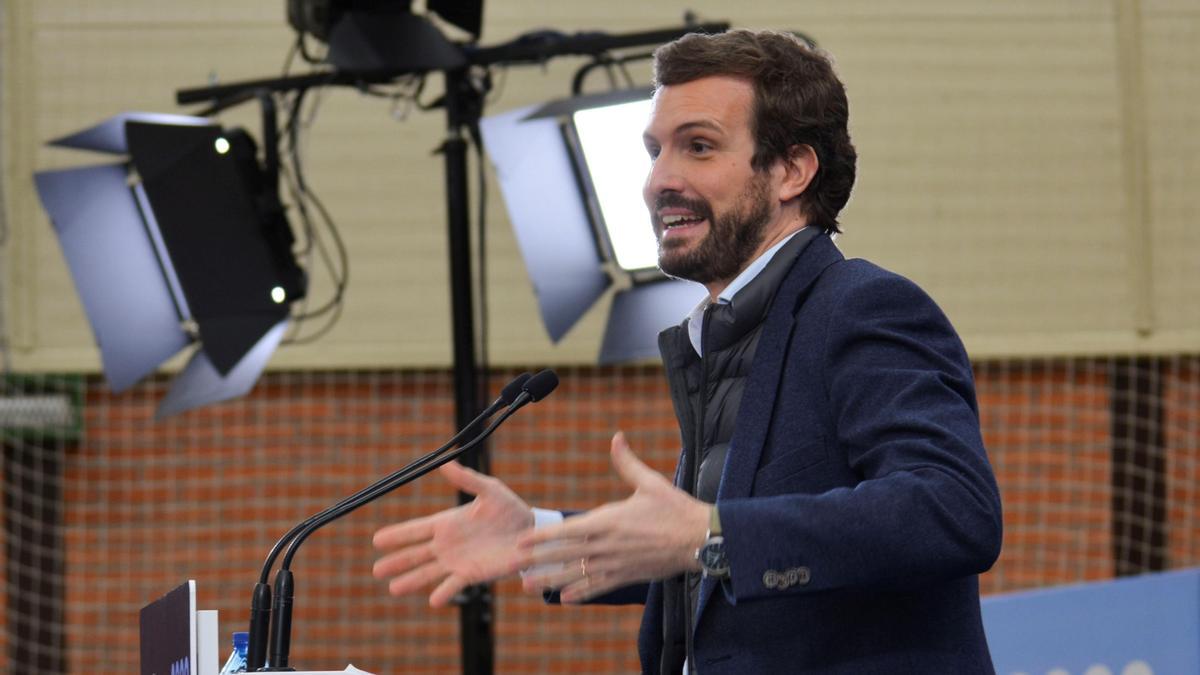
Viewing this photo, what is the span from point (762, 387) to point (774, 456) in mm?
82

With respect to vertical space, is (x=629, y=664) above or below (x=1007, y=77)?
below

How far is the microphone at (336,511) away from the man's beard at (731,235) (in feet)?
0.75

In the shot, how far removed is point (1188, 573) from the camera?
317 centimetres

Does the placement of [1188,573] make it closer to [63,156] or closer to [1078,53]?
[1078,53]

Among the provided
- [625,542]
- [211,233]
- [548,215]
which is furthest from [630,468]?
[211,233]

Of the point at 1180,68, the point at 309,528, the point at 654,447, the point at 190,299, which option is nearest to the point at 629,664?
the point at 654,447

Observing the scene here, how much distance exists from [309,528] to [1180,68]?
4746 millimetres

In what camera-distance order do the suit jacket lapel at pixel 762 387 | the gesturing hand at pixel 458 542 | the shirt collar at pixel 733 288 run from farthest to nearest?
the shirt collar at pixel 733 288 < the suit jacket lapel at pixel 762 387 < the gesturing hand at pixel 458 542

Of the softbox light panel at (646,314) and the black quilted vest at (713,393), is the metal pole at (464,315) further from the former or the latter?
the black quilted vest at (713,393)

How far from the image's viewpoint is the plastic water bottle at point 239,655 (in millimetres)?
1693

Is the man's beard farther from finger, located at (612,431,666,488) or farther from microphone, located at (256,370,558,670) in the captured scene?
finger, located at (612,431,666,488)

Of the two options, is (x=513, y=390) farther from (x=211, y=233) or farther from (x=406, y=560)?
(x=211, y=233)

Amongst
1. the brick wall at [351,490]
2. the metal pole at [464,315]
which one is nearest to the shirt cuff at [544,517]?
the metal pole at [464,315]

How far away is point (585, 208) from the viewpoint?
387 cm
